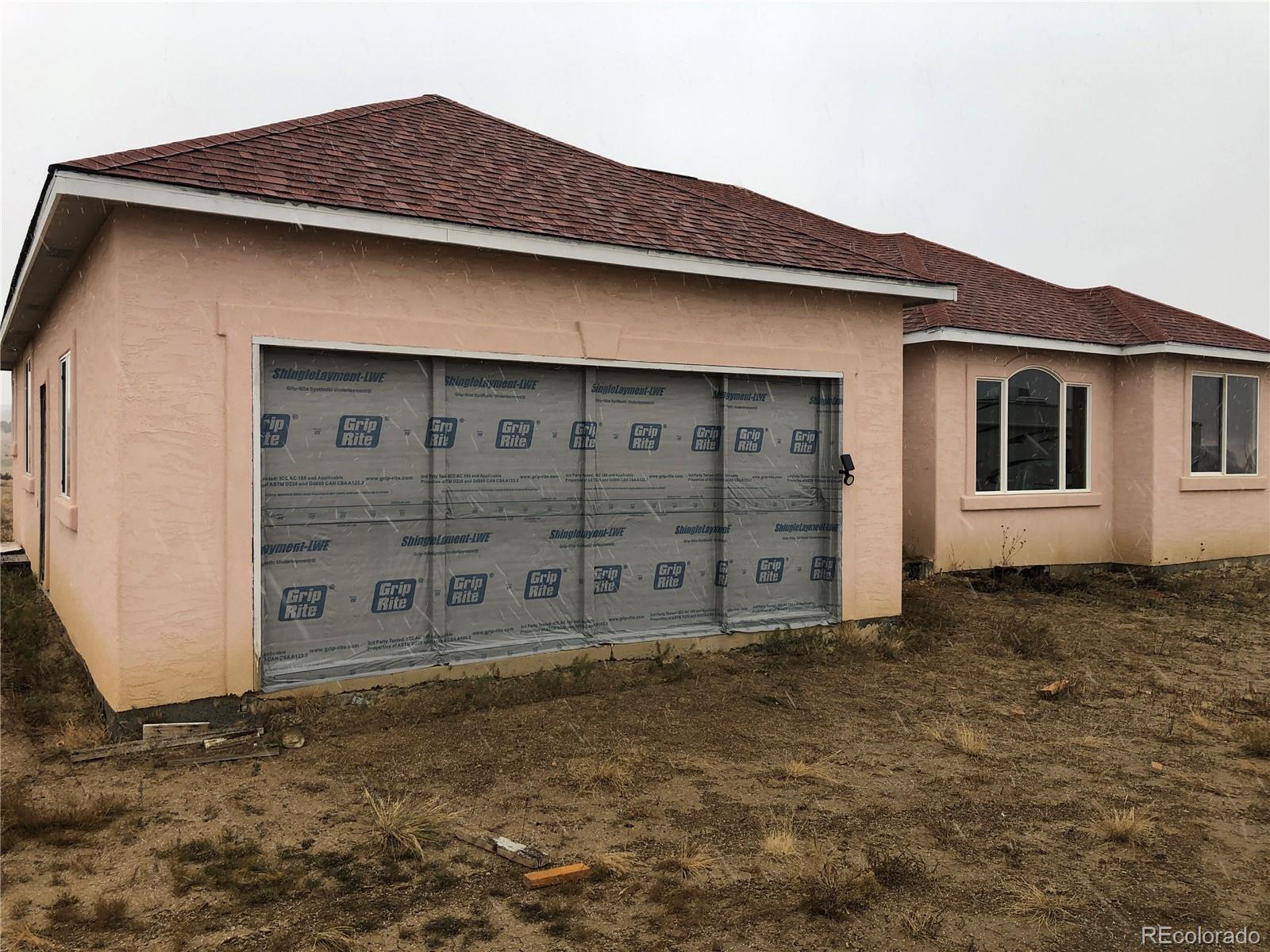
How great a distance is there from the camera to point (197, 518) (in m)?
6.19

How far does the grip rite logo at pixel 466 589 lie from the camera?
7367 mm

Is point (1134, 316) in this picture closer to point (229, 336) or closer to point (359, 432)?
point (359, 432)

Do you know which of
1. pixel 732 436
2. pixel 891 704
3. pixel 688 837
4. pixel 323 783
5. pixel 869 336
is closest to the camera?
pixel 688 837

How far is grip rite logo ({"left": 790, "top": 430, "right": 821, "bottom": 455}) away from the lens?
9250 mm

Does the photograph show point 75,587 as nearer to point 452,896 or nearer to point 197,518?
point 197,518

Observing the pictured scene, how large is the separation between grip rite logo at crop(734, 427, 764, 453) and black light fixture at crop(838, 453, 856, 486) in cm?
91

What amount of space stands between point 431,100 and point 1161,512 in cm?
1262

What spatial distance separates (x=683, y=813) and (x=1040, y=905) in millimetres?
1939

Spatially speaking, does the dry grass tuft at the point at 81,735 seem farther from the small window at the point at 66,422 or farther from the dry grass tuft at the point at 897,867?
the dry grass tuft at the point at 897,867

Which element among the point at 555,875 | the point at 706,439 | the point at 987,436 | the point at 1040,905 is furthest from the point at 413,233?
the point at 987,436

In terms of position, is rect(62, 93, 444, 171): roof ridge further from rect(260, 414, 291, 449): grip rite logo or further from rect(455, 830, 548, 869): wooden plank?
rect(455, 830, 548, 869): wooden plank

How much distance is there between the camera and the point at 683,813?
17.1 feet

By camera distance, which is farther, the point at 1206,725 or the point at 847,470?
the point at 847,470

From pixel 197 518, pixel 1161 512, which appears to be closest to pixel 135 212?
pixel 197 518
